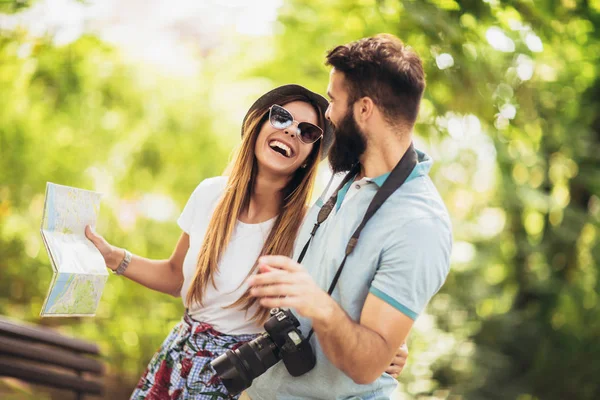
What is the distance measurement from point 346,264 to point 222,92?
4.83 m

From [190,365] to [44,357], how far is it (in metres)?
1.24

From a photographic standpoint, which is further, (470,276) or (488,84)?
(470,276)

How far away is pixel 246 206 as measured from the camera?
8.55 ft

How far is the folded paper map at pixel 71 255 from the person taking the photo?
6.92 feet

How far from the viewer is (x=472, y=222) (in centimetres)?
872

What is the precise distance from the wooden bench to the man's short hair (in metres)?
2.02

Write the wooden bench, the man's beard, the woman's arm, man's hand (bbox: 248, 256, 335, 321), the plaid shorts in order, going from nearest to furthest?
man's hand (bbox: 248, 256, 335, 321) → the man's beard → the plaid shorts → the woman's arm → the wooden bench

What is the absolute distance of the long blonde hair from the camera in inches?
95.4

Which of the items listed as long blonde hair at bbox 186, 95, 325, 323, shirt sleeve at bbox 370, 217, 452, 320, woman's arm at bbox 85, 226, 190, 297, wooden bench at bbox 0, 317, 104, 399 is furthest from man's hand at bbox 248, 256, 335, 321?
wooden bench at bbox 0, 317, 104, 399

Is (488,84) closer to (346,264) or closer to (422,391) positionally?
(346,264)

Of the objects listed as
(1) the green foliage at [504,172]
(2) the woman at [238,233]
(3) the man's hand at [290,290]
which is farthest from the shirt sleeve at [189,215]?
(1) the green foliage at [504,172]

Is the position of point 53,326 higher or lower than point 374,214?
lower

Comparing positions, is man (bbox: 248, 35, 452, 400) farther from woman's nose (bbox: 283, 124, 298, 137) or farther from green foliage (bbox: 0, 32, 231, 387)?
green foliage (bbox: 0, 32, 231, 387)

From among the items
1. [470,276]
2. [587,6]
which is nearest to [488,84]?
[587,6]
